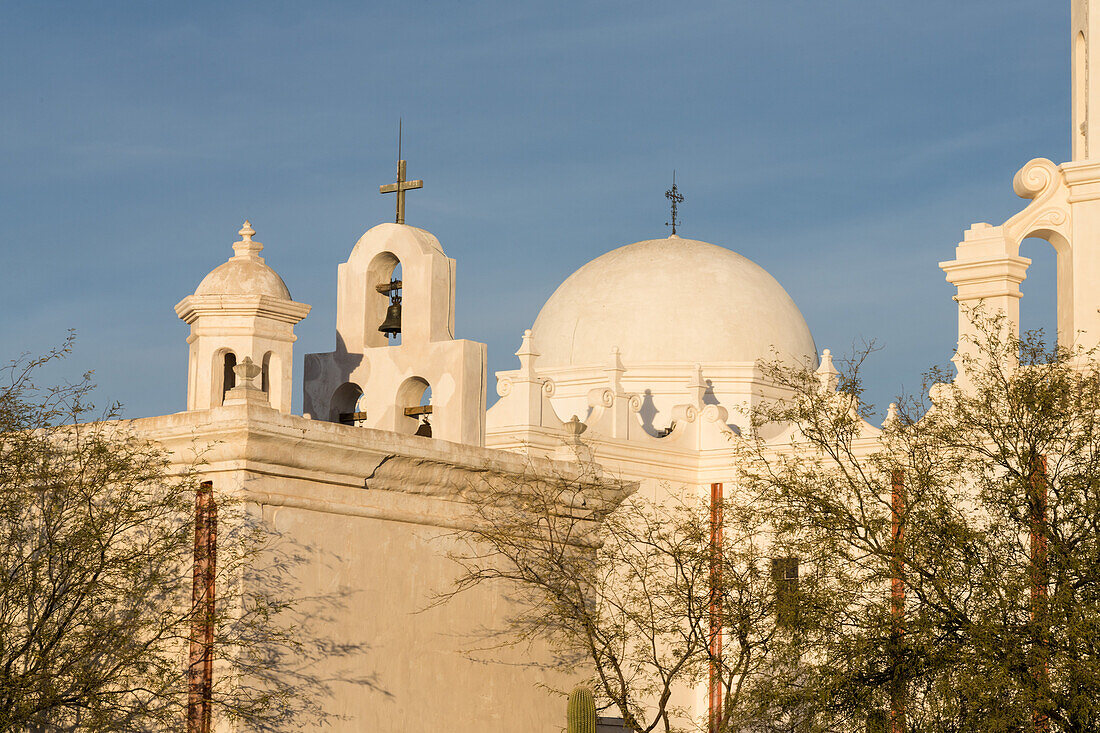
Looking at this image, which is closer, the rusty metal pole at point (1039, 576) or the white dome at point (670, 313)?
the rusty metal pole at point (1039, 576)

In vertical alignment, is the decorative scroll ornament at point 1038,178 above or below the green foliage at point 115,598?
above

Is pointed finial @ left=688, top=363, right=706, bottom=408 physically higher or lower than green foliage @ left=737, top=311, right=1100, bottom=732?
higher

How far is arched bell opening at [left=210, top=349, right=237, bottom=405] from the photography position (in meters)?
16.9

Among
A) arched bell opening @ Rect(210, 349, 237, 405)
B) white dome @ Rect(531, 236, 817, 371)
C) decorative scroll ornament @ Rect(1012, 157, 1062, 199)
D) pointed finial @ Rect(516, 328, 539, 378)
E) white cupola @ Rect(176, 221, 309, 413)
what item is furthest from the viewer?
white dome @ Rect(531, 236, 817, 371)

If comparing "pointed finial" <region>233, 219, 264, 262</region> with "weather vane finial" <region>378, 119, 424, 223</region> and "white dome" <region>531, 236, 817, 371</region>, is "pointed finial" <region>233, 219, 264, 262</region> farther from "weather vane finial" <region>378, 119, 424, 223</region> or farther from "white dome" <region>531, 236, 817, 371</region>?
"white dome" <region>531, 236, 817, 371</region>

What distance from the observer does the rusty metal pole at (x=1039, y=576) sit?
13.4 meters

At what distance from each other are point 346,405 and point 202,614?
464cm

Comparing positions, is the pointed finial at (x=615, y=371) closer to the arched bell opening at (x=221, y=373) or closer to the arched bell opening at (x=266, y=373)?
the arched bell opening at (x=221, y=373)

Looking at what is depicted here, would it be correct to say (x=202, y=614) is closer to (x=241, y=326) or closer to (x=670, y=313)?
(x=241, y=326)

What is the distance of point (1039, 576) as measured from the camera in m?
13.7

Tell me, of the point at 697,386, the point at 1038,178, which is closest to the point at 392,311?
the point at 1038,178

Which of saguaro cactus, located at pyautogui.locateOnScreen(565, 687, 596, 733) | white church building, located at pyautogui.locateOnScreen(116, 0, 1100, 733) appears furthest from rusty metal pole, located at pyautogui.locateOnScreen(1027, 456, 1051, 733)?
white church building, located at pyautogui.locateOnScreen(116, 0, 1100, 733)

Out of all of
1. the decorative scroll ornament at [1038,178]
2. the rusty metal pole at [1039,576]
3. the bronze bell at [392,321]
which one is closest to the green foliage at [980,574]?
the rusty metal pole at [1039,576]

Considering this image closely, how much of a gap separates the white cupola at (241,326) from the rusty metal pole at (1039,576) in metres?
6.90
